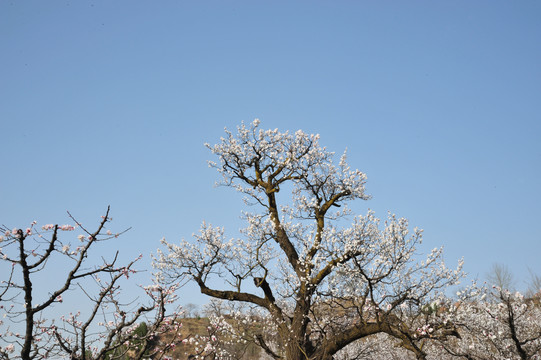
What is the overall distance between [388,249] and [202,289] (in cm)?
733

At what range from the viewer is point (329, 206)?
18203mm

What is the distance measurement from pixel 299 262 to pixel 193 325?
4125 centimetres

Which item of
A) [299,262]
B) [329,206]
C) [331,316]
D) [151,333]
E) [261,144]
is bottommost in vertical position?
[151,333]

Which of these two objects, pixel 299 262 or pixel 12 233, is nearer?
pixel 12 233

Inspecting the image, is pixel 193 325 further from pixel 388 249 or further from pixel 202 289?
pixel 388 249

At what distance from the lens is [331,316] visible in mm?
18719

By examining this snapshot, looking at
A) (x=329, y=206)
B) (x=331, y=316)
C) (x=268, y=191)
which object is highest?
(x=268, y=191)

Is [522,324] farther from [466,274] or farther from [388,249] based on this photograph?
[388,249]

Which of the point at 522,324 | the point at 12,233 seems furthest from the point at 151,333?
the point at 522,324

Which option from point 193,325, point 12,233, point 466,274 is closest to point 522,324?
point 466,274

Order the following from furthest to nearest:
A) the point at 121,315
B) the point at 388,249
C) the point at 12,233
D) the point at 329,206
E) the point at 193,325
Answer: the point at 193,325 < the point at 329,206 < the point at 388,249 < the point at 121,315 < the point at 12,233

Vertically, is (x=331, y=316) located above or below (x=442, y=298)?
above

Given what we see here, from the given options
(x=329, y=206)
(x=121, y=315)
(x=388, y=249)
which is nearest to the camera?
(x=121, y=315)


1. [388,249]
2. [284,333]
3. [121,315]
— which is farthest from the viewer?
[284,333]
